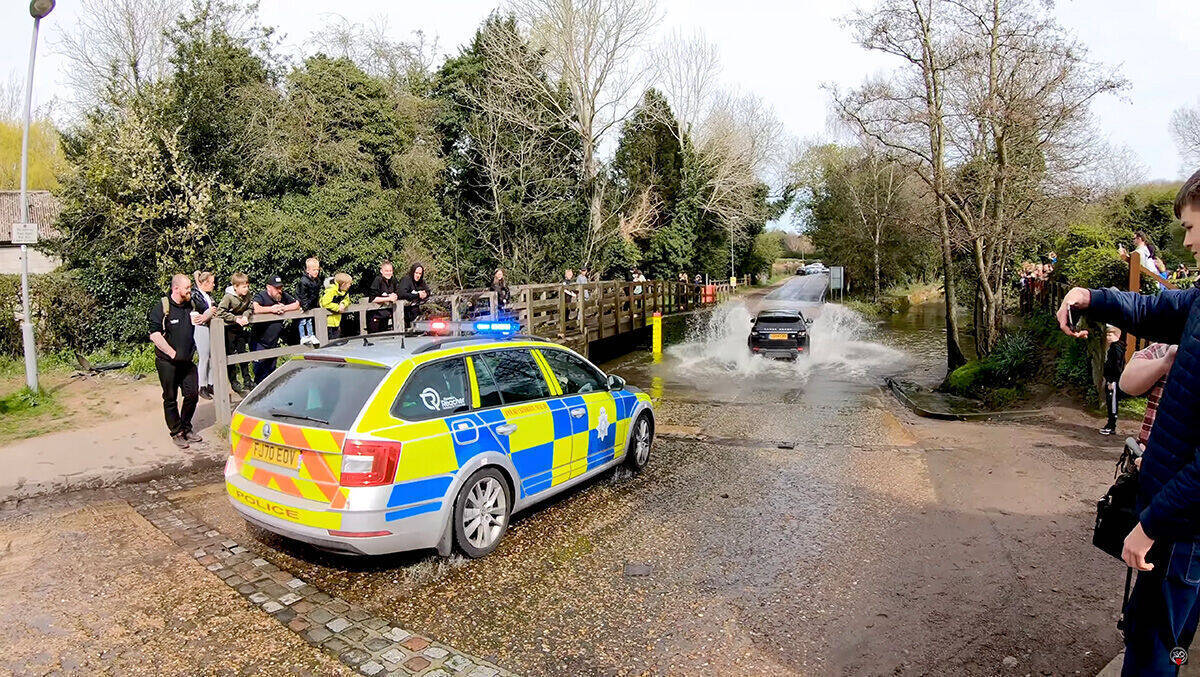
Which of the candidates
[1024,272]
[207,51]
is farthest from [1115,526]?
[207,51]

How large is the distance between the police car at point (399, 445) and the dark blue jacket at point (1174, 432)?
3614mm

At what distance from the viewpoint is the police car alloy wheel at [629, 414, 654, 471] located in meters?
7.02

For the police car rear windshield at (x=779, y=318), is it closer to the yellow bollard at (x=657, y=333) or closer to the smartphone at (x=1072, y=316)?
the yellow bollard at (x=657, y=333)

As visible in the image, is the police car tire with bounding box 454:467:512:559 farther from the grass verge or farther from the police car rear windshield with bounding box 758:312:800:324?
the police car rear windshield with bounding box 758:312:800:324

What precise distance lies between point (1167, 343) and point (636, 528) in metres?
3.81

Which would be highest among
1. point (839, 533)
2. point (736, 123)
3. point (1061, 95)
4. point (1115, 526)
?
point (736, 123)

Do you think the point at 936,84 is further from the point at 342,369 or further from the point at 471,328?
the point at 342,369

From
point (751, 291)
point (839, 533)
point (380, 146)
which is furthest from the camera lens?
point (751, 291)

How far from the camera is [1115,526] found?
2529 millimetres

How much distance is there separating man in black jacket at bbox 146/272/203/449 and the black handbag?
7.73 meters

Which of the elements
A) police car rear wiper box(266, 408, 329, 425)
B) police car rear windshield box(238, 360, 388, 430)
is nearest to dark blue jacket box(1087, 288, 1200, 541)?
police car rear windshield box(238, 360, 388, 430)

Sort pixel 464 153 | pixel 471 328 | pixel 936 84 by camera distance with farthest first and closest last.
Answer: pixel 464 153, pixel 936 84, pixel 471 328

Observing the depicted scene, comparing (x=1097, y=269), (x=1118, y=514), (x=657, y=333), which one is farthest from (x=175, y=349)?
(x=657, y=333)

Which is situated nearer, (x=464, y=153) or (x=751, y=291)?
(x=464, y=153)
